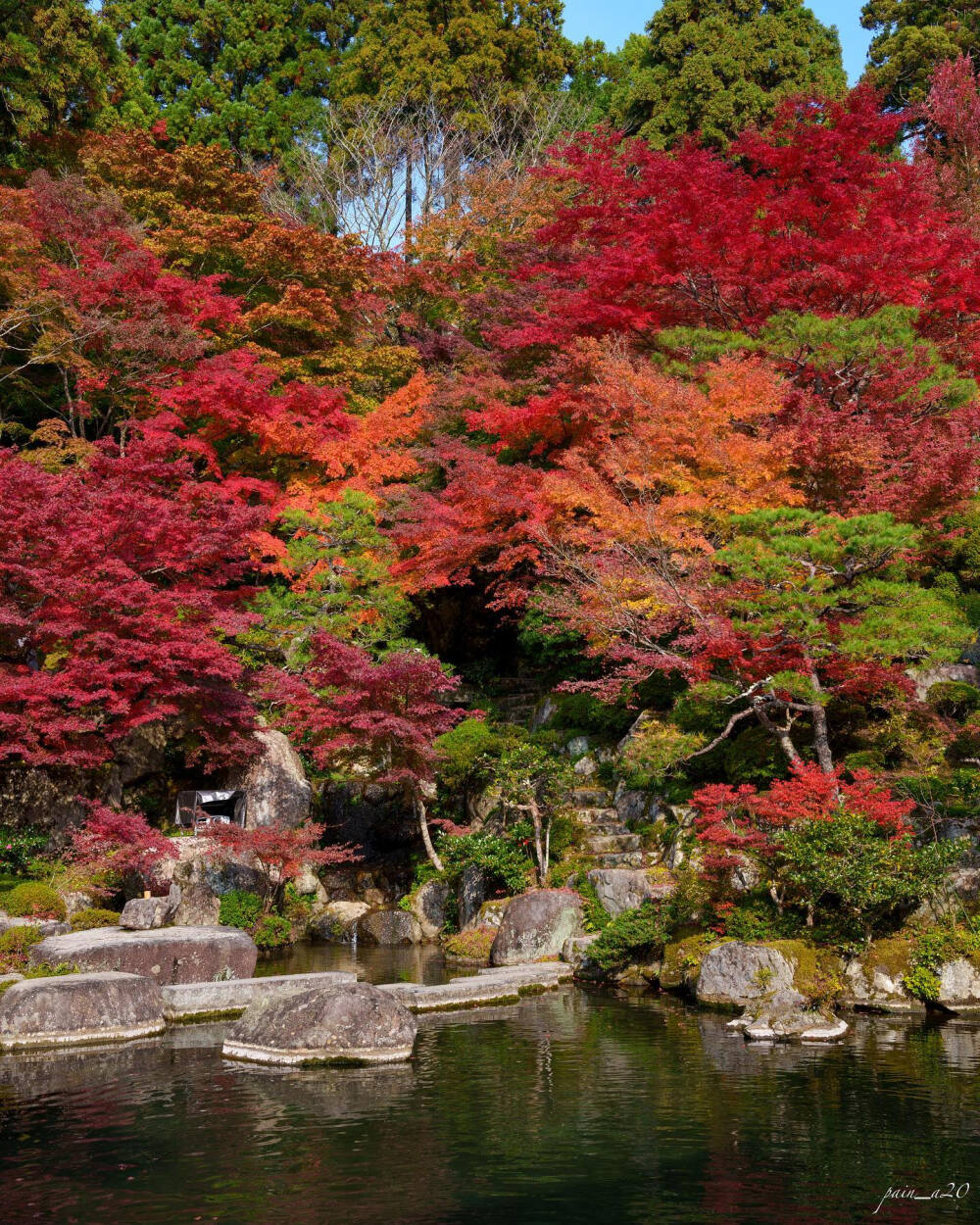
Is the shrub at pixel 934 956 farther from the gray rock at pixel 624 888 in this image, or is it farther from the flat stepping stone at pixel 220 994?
the flat stepping stone at pixel 220 994

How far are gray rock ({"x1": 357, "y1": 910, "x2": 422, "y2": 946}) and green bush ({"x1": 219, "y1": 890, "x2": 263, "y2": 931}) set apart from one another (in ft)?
6.46

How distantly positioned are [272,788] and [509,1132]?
11.5 m

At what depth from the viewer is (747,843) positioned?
1281cm

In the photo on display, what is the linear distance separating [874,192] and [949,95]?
1168 cm

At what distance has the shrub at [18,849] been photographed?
16078 mm

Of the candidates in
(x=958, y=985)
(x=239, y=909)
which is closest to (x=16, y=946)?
(x=239, y=909)

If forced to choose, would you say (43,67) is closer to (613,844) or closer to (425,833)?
(425,833)

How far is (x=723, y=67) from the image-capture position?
101 feet

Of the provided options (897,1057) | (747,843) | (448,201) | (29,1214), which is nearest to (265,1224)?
(29,1214)

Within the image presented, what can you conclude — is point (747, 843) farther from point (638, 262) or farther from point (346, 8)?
point (346, 8)

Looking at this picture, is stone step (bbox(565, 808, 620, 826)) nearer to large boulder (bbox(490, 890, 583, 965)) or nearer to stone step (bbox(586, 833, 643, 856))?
stone step (bbox(586, 833, 643, 856))

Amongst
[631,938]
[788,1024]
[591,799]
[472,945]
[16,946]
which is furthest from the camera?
[591,799]

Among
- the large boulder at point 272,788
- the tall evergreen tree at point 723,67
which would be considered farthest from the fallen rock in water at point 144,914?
the tall evergreen tree at point 723,67

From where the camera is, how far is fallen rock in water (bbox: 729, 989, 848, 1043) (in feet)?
34.8
